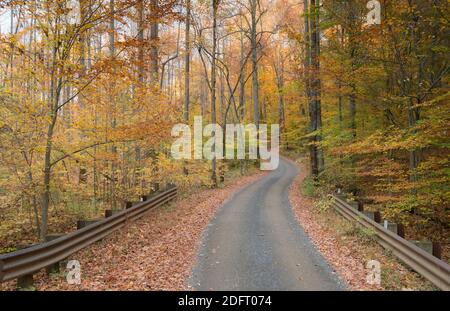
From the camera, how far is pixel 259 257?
673 centimetres

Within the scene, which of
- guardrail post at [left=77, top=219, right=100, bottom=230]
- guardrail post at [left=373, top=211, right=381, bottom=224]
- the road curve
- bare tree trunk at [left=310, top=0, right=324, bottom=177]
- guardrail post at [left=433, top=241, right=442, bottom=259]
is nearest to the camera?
the road curve

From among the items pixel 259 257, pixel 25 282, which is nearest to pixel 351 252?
pixel 259 257

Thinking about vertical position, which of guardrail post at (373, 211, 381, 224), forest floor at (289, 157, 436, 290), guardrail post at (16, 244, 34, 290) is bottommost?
forest floor at (289, 157, 436, 290)

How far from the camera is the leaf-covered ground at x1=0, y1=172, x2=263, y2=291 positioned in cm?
548

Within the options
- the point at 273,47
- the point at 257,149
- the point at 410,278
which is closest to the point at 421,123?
the point at 410,278

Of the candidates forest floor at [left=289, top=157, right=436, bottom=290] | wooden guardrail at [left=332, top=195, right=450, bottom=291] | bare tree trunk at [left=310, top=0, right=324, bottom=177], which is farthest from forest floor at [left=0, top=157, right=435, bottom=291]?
bare tree trunk at [left=310, top=0, right=324, bottom=177]

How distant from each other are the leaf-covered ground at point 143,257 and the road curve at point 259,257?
39 cm

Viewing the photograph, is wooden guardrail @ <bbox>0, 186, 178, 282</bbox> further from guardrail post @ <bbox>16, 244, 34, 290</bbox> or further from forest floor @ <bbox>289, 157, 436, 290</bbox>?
forest floor @ <bbox>289, 157, 436, 290</bbox>

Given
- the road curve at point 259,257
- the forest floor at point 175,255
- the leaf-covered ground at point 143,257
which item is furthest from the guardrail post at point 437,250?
the leaf-covered ground at point 143,257

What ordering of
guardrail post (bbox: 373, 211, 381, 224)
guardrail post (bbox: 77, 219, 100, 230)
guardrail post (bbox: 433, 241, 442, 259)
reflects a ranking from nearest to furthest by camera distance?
guardrail post (bbox: 433, 241, 442, 259) < guardrail post (bbox: 77, 219, 100, 230) < guardrail post (bbox: 373, 211, 381, 224)

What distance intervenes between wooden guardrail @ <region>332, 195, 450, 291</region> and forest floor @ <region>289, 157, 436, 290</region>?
6.1 inches

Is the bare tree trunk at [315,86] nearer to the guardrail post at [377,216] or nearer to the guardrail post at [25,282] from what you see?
the guardrail post at [377,216]

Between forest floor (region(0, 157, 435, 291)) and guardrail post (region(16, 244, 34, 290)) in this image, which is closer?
guardrail post (region(16, 244, 34, 290))
